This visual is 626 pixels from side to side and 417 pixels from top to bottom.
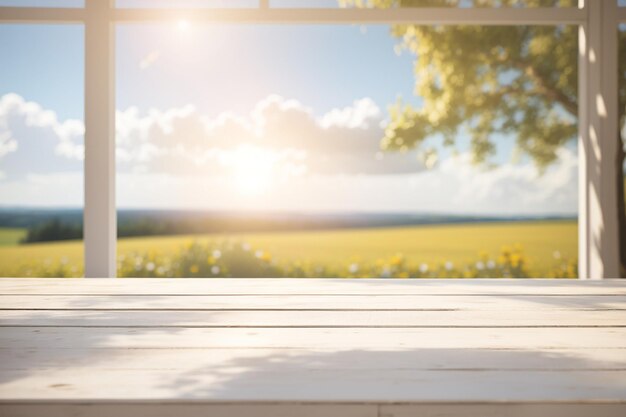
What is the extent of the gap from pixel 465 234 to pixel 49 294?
5965mm

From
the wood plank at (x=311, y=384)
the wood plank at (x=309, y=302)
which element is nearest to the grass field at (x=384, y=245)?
the wood plank at (x=309, y=302)

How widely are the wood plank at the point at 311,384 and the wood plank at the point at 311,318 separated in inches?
14.6

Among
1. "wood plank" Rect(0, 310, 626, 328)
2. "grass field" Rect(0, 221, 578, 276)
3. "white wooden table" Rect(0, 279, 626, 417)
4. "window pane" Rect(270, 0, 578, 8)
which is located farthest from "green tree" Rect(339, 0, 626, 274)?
"wood plank" Rect(0, 310, 626, 328)

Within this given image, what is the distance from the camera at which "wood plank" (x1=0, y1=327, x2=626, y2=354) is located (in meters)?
1.11

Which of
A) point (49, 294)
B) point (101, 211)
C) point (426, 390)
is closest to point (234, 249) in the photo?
point (101, 211)

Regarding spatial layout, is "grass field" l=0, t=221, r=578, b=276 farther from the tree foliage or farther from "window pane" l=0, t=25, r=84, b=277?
the tree foliage

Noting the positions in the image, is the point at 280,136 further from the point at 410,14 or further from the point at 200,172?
the point at 410,14

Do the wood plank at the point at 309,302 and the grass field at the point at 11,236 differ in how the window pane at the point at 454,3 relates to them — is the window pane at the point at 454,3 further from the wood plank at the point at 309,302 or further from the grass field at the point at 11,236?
the grass field at the point at 11,236

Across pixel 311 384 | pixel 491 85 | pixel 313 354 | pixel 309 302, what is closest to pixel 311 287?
pixel 309 302

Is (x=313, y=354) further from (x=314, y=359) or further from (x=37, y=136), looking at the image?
(x=37, y=136)

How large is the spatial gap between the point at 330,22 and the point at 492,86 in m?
2.69

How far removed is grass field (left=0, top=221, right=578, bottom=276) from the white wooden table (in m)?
3.10

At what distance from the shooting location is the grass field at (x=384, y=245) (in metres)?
5.36

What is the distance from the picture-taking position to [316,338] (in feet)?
3.82
